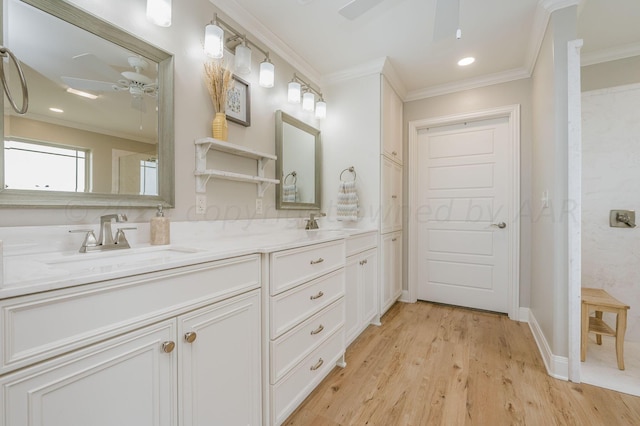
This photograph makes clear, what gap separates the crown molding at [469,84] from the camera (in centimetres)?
278

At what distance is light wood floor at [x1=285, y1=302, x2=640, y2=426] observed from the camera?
Answer: 146cm

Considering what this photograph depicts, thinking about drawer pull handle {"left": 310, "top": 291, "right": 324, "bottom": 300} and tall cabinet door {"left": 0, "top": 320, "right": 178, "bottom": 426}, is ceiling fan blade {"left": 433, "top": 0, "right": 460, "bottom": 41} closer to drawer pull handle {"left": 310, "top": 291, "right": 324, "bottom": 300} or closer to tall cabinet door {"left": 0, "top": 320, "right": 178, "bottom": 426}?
drawer pull handle {"left": 310, "top": 291, "right": 324, "bottom": 300}

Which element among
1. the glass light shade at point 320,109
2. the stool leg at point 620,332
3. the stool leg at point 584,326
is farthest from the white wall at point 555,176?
the glass light shade at point 320,109

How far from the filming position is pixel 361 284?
232cm

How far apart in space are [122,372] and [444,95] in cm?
358

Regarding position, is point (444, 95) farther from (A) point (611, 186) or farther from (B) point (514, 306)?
(B) point (514, 306)

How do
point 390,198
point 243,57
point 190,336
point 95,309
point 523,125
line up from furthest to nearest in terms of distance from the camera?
point 390,198, point 523,125, point 243,57, point 190,336, point 95,309

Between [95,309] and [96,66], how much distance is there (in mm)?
1106

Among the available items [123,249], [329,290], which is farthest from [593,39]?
[123,249]

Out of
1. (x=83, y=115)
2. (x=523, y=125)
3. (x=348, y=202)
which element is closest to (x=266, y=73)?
(x=83, y=115)

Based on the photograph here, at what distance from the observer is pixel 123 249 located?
1199 millimetres

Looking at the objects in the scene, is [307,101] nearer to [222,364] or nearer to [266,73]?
[266,73]

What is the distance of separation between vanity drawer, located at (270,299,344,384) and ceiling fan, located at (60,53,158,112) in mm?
1368

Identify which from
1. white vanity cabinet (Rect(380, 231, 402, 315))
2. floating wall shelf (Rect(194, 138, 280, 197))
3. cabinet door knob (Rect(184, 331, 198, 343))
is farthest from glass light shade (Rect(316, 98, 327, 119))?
cabinet door knob (Rect(184, 331, 198, 343))
